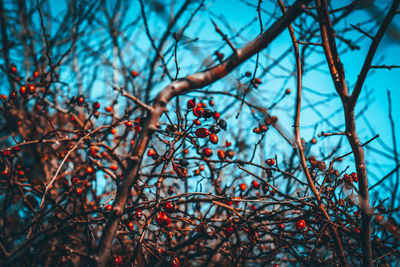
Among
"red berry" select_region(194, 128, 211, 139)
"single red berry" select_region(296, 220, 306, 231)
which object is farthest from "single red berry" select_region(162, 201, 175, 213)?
"single red berry" select_region(296, 220, 306, 231)

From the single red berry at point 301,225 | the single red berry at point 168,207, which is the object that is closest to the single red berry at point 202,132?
the single red berry at point 168,207

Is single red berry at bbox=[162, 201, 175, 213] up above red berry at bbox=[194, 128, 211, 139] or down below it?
below

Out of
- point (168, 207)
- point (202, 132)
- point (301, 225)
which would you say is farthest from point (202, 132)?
point (301, 225)

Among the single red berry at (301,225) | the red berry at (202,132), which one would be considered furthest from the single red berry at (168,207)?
the single red berry at (301,225)

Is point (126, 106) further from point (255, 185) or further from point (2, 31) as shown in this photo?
point (255, 185)

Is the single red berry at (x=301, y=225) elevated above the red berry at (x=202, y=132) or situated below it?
below

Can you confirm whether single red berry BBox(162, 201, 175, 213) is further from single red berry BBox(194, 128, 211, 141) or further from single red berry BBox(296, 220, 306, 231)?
single red berry BBox(296, 220, 306, 231)

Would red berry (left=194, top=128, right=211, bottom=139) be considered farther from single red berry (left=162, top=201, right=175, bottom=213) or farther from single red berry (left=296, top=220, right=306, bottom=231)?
single red berry (left=296, top=220, right=306, bottom=231)

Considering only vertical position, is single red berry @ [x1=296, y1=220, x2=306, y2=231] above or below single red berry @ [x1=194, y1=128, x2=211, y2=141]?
below

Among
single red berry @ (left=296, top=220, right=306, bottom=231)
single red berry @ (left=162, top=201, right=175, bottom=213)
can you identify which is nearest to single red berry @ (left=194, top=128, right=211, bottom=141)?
single red berry @ (left=162, top=201, right=175, bottom=213)

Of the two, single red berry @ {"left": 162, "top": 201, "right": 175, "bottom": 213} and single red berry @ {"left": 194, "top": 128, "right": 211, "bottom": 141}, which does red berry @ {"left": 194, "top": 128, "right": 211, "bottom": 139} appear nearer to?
single red berry @ {"left": 194, "top": 128, "right": 211, "bottom": 141}

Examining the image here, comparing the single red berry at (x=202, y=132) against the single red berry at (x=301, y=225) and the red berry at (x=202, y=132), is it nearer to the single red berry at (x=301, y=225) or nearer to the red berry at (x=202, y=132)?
the red berry at (x=202, y=132)

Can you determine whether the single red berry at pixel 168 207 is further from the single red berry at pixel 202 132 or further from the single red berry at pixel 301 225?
the single red berry at pixel 301 225

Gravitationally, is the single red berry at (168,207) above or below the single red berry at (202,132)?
below
